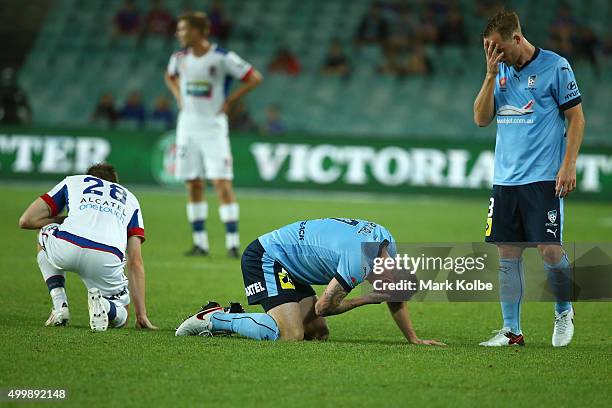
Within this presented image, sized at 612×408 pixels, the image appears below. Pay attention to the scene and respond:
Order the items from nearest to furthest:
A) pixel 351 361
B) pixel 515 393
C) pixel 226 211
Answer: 1. pixel 515 393
2. pixel 351 361
3. pixel 226 211

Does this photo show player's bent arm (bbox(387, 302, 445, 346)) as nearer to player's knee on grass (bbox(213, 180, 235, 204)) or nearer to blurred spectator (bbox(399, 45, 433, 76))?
player's knee on grass (bbox(213, 180, 235, 204))

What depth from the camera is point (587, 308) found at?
32.8ft

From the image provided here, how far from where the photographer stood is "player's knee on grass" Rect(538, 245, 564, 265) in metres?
7.36

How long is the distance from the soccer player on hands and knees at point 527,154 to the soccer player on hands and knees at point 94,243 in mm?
2524

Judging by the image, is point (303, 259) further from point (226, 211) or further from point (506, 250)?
point (226, 211)

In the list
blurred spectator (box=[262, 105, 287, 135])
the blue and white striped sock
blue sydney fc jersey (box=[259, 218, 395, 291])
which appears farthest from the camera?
blurred spectator (box=[262, 105, 287, 135])

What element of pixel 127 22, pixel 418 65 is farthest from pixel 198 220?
pixel 127 22

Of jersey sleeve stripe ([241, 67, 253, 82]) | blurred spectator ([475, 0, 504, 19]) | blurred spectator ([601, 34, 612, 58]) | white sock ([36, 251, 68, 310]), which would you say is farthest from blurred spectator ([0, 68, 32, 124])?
white sock ([36, 251, 68, 310])

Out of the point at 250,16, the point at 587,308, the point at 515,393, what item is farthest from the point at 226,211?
the point at 250,16

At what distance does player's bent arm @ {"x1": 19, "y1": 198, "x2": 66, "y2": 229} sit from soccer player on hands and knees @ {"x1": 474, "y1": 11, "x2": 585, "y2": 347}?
3.06 metres

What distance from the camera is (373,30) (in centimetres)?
2581

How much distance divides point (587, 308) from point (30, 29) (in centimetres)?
2152

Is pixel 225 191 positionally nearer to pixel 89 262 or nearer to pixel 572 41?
pixel 89 262

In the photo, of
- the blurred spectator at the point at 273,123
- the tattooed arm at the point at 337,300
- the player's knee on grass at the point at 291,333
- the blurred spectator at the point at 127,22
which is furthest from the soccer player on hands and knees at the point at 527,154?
the blurred spectator at the point at 127,22
